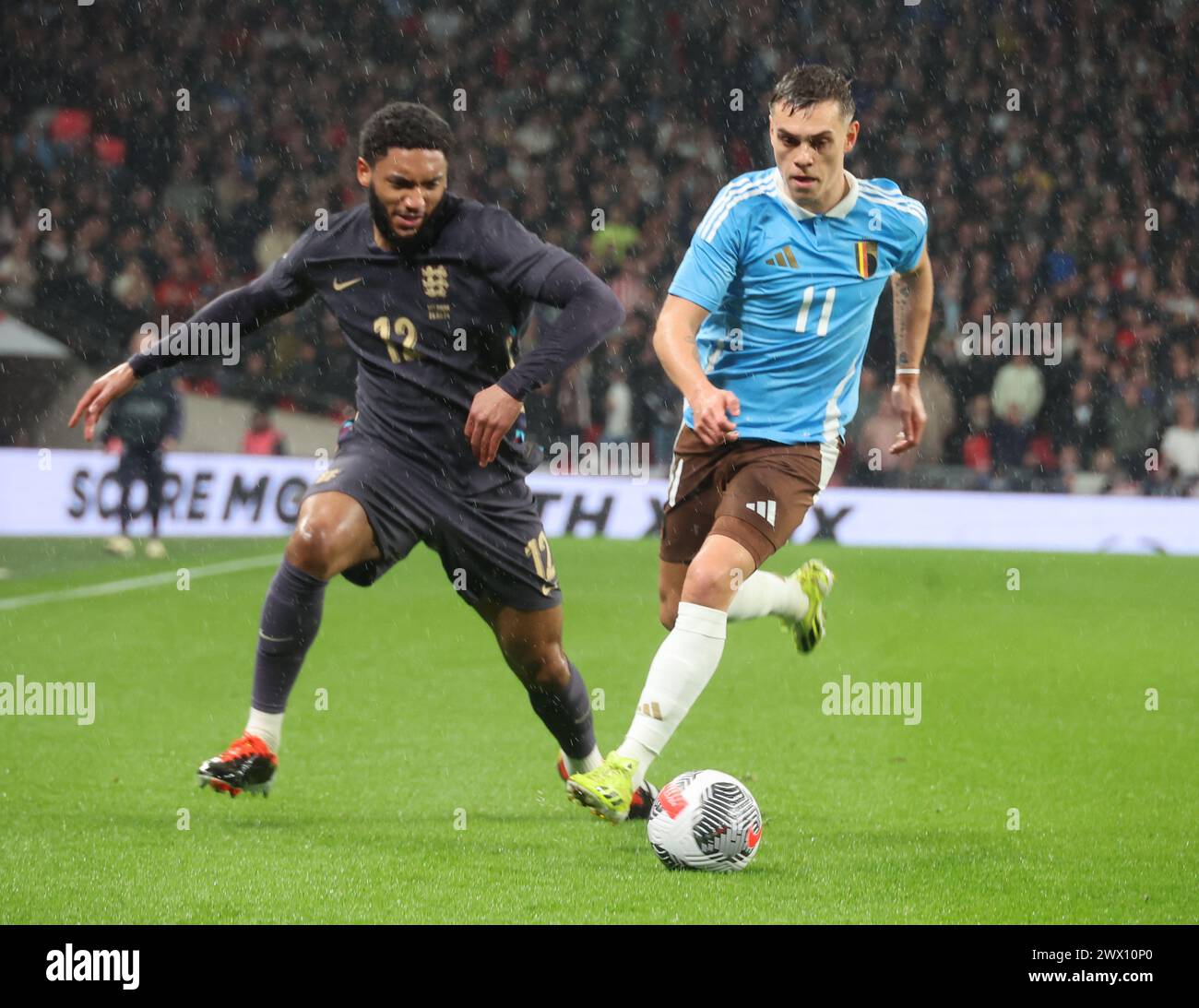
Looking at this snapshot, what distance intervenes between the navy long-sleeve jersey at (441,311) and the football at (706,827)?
1.20 meters

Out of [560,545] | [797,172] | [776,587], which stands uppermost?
[797,172]

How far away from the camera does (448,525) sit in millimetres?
5094

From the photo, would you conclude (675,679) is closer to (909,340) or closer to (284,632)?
(284,632)

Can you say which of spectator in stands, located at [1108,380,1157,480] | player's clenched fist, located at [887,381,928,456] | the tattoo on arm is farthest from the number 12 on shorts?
spectator in stands, located at [1108,380,1157,480]

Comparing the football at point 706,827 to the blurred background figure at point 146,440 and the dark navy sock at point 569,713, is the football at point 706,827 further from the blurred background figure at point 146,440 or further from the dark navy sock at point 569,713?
the blurred background figure at point 146,440

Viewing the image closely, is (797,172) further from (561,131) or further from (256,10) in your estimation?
(256,10)

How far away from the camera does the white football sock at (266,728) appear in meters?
5.05

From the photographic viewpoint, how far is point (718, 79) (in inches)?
838

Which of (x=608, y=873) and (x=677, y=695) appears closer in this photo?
(x=608, y=873)

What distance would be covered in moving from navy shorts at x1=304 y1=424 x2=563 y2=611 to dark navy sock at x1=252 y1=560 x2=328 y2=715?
141 millimetres

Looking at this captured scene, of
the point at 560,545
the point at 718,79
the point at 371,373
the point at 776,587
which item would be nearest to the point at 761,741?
the point at 776,587

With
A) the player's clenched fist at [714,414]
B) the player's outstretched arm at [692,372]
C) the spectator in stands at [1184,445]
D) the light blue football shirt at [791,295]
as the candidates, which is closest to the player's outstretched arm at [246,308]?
the player's outstretched arm at [692,372]

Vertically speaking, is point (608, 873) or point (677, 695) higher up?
point (677, 695)

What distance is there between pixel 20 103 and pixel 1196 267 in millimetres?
13984
